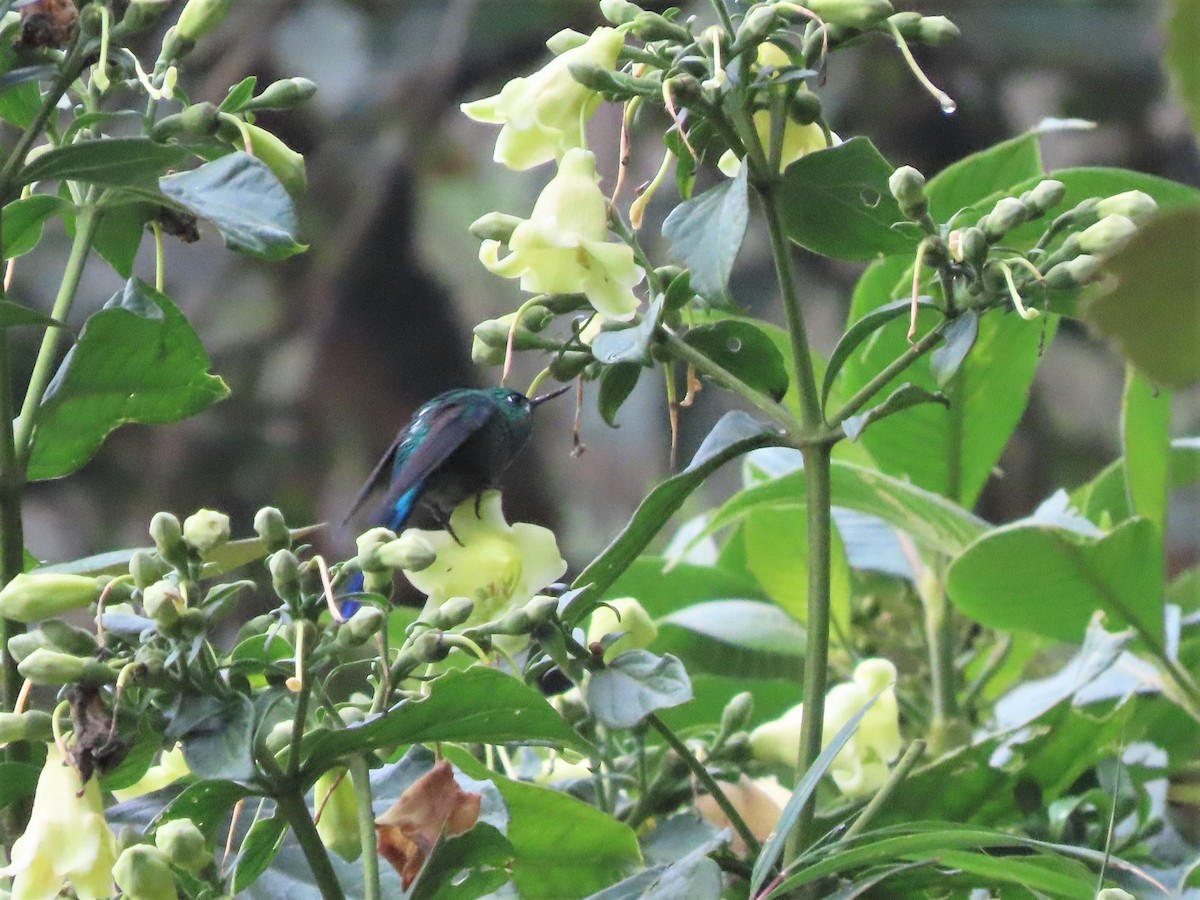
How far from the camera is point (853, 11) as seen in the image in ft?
1.46

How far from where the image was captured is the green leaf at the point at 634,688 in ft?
1.42

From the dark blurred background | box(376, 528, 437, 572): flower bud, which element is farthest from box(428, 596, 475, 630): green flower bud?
the dark blurred background

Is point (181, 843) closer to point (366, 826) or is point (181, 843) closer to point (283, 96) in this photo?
point (366, 826)

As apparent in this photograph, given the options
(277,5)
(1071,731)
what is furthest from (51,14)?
(277,5)

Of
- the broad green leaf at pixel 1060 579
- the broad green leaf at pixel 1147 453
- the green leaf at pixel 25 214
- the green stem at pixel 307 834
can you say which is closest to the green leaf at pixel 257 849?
the green stem at pixel 307 834

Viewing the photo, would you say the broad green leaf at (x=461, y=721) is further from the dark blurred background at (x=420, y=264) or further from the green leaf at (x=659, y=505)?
the dark blurred background at (x=420, y=264)

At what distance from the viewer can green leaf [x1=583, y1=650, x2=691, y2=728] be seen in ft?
1.42

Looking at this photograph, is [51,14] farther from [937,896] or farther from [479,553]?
[937,896]

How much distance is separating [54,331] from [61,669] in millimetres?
178

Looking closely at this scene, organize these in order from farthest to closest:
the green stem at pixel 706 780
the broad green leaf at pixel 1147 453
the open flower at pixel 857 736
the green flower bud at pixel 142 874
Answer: the broad green leaf at pixel 1147 453, the open flower at pixel 857 736, the green stem at pixel 706 780, the green flower bud at pixel 142 874

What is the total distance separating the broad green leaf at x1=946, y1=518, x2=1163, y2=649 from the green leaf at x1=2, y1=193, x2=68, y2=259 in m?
0.40

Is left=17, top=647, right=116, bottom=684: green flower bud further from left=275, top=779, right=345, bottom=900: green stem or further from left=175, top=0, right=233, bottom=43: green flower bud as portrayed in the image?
left=175, top=0, right=233, bottom=43: green flower bud

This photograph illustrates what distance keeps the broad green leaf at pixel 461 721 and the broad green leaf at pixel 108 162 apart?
0.60 feet

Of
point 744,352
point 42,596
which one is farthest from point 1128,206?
point 42,596
